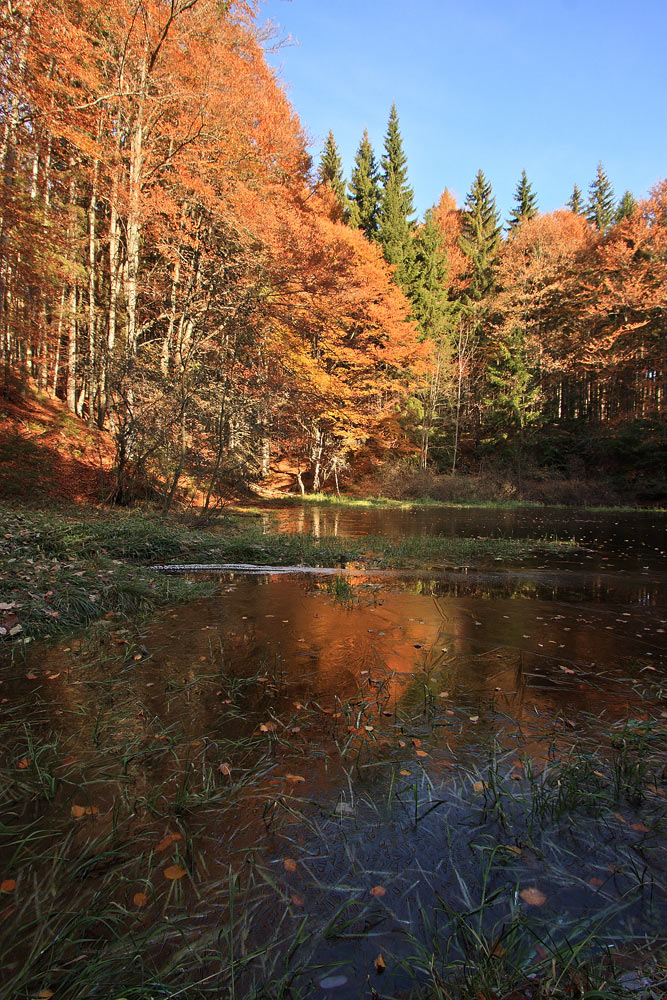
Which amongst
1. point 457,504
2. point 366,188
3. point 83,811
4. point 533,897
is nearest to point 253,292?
point 83,811

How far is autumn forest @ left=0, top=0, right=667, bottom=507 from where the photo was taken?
11016 millimetres

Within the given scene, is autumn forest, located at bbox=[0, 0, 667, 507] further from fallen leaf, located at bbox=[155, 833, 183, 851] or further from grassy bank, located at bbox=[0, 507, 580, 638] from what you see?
fallen leaf, located at bbox=[155, 833, 183, 851]

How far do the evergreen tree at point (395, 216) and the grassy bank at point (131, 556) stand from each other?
24453mm

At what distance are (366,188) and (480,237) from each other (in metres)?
9.03

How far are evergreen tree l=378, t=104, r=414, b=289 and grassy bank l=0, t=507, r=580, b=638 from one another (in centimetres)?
2445

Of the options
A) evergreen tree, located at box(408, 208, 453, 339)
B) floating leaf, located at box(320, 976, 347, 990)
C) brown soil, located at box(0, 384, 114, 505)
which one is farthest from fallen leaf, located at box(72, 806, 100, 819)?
evergreen tree, located at box(408, 208, 453, 339)

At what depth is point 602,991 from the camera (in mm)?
1352

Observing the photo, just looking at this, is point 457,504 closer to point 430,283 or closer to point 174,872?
point 430,283

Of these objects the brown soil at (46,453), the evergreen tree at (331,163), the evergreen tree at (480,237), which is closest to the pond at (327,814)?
the brown soil at (46,453)

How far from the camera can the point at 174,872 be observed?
5.90 ft

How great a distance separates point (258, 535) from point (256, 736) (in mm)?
7437

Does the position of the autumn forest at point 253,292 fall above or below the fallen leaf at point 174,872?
above

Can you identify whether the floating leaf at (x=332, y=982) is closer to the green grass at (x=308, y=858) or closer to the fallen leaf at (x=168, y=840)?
the green grass at (x=308, y=858)

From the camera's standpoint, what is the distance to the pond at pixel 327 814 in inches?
58.8
